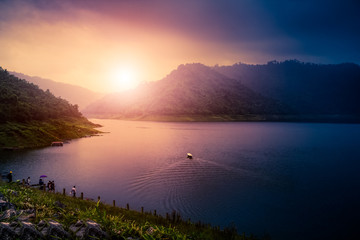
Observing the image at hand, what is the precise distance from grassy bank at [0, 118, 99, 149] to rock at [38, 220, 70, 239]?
102955 mm

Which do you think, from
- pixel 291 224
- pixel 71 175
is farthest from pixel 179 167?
pixel 291 224

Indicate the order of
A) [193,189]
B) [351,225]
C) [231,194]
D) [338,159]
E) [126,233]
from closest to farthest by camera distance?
[126,233] < [351,225] < [231,194] < [193,189] < [338,159]

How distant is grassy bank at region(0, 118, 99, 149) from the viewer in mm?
91312

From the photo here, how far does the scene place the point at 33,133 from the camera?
105875 millimetres

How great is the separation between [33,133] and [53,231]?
398 feet

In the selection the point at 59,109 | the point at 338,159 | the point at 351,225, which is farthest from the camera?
the point at 59,109

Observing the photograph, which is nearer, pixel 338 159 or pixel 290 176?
pixel 290 176

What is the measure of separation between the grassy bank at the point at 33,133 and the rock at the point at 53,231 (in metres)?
103

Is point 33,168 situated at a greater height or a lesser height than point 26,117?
lesser

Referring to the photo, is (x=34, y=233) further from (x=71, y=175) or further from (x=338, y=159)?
(x=338, y=159)

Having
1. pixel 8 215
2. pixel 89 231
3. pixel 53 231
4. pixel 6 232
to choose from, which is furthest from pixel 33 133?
pixel 89 231

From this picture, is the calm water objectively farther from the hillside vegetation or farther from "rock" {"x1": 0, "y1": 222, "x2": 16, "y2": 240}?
"rock" {"x1": 0, "y1": 222, "x2": 16, "y2": 240}

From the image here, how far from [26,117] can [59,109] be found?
46.1m

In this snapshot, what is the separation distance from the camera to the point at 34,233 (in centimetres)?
700
